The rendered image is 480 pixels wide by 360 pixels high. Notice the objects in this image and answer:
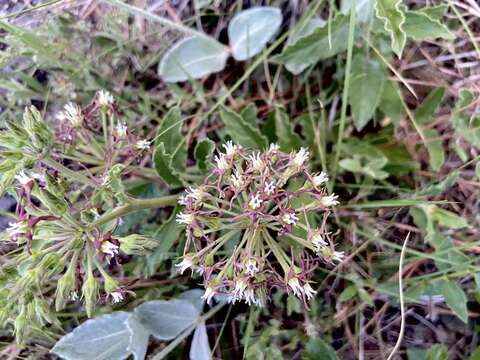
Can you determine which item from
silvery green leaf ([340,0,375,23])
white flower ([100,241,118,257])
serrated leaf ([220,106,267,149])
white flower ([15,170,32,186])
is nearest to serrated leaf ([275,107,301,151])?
serrated leaf ([220,106,267,149])

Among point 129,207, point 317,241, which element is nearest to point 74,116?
point 129,207

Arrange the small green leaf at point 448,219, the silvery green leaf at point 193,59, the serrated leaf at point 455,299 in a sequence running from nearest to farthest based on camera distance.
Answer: the serrated leaf at point 455,299 → the small green leaf at point 448,219 → the silvery green leaf at point 193,59

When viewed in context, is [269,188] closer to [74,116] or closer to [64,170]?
[64,170]

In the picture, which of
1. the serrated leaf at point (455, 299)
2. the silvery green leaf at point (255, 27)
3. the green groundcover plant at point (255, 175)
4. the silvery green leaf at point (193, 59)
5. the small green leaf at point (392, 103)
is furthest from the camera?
the silvery green leaf at point (193, 59)

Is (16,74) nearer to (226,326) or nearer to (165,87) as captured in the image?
(165,87)

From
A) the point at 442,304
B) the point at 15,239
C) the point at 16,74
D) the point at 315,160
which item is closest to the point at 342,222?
the point at 315,160

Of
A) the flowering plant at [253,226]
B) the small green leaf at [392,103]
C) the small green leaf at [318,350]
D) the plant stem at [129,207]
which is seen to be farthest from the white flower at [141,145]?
the small green leaf at [392,103]

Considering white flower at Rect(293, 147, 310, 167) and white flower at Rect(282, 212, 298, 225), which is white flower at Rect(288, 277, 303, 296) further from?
white flower at Rect(293, 147, 310, 167)

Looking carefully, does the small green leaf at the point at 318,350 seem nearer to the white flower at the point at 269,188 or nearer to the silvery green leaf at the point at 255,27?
the white flower at the point at 269,188
